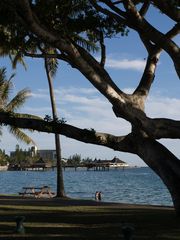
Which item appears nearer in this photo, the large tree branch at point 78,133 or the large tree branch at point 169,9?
the large tree branch at point 169,9

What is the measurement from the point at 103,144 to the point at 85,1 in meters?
4.47

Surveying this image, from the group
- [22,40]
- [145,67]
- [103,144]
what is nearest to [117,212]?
[103,144]

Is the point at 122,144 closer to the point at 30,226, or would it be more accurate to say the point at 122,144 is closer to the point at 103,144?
the point at 103,144

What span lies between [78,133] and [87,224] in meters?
2.62

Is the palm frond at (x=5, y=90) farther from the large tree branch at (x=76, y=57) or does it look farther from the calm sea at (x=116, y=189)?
the large tree branch at (x=76, y=57)

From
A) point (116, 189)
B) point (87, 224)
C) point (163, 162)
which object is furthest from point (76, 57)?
point (116, 189)

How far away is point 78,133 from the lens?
16.4 m

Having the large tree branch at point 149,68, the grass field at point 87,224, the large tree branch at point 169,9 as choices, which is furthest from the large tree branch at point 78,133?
the large tree branch at point 169,9

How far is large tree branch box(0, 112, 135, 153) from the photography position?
16.4 meters

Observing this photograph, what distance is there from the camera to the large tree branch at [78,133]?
1639 cm

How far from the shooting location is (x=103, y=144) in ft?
54.9

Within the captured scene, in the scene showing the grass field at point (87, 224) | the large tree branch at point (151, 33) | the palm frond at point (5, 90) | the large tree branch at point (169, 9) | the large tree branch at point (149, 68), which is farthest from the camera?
the palm frond at point (5, 90)

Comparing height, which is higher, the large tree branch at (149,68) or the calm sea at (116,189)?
the large tree branch at (149,68)

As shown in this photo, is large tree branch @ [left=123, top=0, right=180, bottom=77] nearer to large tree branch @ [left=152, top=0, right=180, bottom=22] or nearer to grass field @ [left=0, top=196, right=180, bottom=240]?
large tree branch @ [left=152, top=0, right=180, bottom=22]
